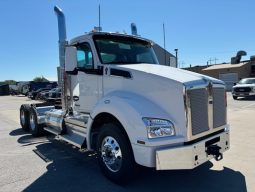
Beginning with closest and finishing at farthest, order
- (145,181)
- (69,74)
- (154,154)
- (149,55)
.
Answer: (154,154) < (145,181) < (149,55) < (69,74)

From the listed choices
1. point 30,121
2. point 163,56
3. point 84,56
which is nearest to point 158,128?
point 84,56

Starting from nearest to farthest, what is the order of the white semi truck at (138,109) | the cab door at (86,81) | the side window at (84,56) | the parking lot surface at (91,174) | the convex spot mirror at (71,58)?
the white semi truck at (138,109) < the parking lot surface at (91,174) < the convex spot mirror at (71,58) < the cab door at (86,81) < the side window at (84,56)

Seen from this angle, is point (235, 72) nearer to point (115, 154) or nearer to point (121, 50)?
point (121, 50)

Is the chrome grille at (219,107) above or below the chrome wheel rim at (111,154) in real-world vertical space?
above

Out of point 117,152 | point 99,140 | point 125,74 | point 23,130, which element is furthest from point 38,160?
point 23,130

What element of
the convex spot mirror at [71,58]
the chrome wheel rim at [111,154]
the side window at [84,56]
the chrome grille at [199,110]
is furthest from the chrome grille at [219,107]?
the convex spot mirror at [71,58]

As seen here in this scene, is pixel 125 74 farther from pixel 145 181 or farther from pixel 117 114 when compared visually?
pixel 145 181

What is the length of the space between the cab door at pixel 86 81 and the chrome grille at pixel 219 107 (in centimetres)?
215

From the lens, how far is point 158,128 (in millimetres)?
4273

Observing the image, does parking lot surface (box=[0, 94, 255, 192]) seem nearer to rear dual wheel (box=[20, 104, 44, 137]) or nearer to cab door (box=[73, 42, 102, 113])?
cab door (box=[73, 42, 102, 113])

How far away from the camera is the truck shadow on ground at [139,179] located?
4719 millimetres

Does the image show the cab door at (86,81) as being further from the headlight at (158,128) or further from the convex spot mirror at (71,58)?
the headlight at (158,128)

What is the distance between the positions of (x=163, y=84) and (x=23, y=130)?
7786mm

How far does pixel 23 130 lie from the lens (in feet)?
35.4
